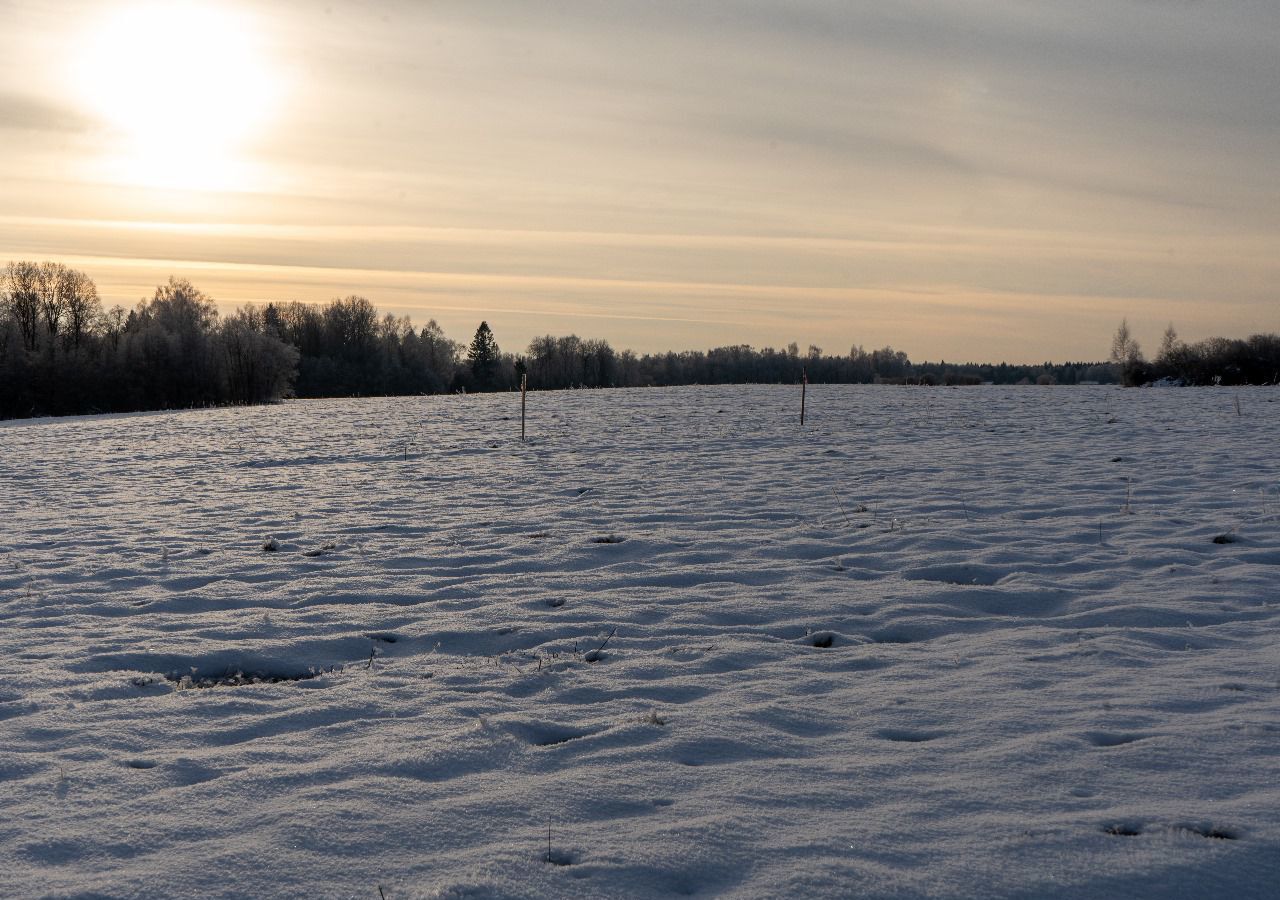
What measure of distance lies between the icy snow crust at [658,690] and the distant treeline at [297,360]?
14.4 metres

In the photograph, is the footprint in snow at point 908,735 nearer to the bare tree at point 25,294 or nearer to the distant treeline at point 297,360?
the distant treeline at point 297,360

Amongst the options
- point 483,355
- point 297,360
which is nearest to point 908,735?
point 297,360

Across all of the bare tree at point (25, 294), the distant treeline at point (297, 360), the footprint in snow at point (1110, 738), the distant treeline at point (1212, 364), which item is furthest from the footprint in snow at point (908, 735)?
the bare tree at point (25, 294)

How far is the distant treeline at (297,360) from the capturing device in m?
53.0

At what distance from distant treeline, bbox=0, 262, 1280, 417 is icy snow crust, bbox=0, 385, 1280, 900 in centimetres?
1444

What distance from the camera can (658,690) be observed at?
5645mm

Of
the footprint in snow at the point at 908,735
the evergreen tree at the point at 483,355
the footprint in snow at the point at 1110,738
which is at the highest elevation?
the evergreen tree at the point at 483,355

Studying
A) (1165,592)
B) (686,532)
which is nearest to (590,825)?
Answer: (1165,592)

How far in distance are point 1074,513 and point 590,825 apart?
8481 mm

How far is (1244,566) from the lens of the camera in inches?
315

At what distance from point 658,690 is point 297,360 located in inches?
2640

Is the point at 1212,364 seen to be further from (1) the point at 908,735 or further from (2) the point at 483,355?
(2) the point at 483,355

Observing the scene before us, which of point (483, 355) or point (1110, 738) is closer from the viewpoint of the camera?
point (1110, 738)

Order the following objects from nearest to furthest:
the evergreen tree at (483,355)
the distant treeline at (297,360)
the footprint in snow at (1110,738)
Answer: the footprint in snow at (1110,738), the distant treeline at (297,360), the evergreen tree at (483,355)
